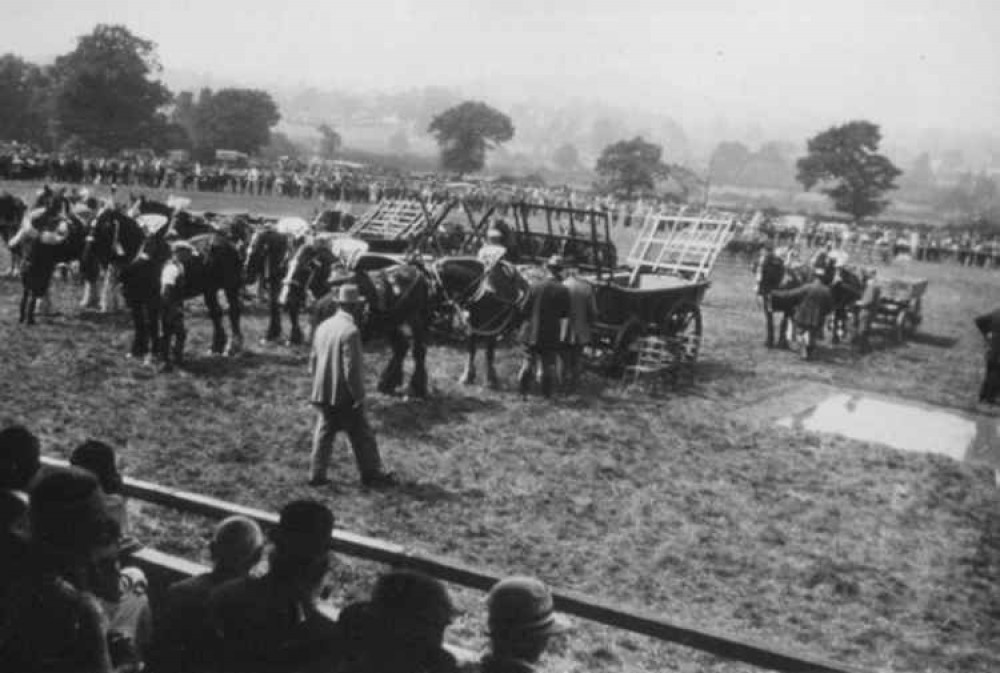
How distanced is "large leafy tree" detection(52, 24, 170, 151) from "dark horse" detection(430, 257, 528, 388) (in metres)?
64.0

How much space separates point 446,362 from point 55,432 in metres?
5.90

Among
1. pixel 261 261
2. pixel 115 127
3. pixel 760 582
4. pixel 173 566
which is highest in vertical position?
pixel 115 127

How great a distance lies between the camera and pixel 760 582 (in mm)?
6602

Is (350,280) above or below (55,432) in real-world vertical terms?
above

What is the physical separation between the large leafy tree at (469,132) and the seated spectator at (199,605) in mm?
104543

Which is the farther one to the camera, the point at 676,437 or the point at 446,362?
the point at 446,362

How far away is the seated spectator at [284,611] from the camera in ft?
10.5

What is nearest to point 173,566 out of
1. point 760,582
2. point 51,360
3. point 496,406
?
point 760,582

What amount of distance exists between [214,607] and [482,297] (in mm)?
9189

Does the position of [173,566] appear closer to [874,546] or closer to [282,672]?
[282,672]

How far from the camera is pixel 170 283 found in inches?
439

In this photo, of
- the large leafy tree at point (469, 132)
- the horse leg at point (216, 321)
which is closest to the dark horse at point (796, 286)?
the horse leg at point (216, 321)

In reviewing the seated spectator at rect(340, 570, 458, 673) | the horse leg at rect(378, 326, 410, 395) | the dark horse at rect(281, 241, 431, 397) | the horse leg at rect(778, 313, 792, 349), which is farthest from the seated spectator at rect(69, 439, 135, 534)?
the horse leg at rect(778, 313, 792, 349)

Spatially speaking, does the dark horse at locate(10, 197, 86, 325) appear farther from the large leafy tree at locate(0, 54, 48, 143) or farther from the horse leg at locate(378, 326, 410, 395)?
the large leafy tree at locate(0, 54, 48, 143)
